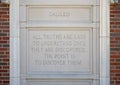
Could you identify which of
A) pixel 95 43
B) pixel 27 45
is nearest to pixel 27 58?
pixel 27 45

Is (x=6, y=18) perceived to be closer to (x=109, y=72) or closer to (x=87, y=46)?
(x=87, y=46)

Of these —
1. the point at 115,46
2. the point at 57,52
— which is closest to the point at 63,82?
the point at 57,52

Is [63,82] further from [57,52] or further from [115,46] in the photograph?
[115,46]

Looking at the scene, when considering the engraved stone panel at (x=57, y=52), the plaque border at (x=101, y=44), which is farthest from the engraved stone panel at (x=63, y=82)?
the plaque border at (x=101, y=44)

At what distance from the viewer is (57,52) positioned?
6.61m

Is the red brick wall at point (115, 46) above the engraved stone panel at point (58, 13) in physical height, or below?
below

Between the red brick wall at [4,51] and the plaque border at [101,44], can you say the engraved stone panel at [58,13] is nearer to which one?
the plaque border at [101,44]

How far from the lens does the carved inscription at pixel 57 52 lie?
6605 millimetres

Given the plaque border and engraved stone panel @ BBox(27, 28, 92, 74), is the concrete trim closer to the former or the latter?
the plaque border

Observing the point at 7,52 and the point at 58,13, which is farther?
the point at 58,13

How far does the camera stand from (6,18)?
6438mm

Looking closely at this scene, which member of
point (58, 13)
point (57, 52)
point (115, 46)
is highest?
point (58, 13)

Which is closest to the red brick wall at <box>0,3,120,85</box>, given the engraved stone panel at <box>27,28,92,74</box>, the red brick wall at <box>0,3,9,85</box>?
the red brick wall at <box>0,3,9,85</box>

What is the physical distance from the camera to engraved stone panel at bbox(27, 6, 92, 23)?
662cm
